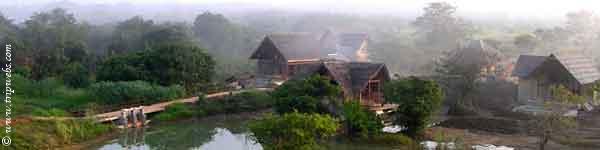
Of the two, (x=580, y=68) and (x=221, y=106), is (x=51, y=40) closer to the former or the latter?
(x=221, y=106)

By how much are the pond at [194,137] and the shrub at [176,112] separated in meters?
0.32

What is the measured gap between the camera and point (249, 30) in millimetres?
58281

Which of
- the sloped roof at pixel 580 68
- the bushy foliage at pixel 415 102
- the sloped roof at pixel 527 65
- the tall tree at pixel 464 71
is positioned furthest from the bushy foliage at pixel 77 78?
the sloped roof at pixel 580 68

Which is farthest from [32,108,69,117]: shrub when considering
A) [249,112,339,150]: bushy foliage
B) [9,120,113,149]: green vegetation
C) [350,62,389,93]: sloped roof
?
[350,62,389,93]: sloped roof

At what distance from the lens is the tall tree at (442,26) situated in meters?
53.8

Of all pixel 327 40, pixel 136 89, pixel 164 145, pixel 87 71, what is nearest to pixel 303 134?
pixel 164 145

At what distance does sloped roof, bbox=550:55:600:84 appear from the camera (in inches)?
1085

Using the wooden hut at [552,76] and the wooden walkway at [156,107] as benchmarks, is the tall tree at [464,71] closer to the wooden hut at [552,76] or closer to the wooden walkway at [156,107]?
the wooden hut at [552,76]

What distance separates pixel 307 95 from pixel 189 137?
478cm

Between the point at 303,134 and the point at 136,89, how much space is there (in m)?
12.1

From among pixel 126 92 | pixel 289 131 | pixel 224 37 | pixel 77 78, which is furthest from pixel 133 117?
pixel 224 37

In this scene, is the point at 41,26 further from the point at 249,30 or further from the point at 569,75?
the point at 569,75

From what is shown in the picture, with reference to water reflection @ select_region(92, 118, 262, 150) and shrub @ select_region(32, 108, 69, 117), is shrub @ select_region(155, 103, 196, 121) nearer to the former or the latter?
water reflection @ select_region(92, 118, 262, 150)

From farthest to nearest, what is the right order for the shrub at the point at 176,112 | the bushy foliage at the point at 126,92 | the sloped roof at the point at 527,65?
1. the sloped roof at the point at 527,65
2. the bushy foliage at the point at 126,92
3. the shrub at the point at 176,112
